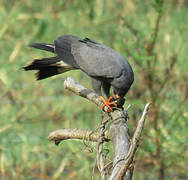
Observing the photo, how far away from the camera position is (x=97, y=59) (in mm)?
1638

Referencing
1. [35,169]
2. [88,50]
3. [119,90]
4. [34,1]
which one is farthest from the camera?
[34,1]

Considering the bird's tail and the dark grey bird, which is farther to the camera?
the bird's tail

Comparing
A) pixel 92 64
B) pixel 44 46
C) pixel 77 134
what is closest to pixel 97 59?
pixel 92 64

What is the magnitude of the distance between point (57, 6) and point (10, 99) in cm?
121

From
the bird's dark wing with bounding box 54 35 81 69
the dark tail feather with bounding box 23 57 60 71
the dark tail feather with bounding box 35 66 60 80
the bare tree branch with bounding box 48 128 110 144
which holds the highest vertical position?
the bird's dark wing with bounding box 54 35 81 69

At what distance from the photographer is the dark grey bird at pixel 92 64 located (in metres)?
1.53

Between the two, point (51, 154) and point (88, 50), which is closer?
point (88, 50)

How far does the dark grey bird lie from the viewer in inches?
60.2

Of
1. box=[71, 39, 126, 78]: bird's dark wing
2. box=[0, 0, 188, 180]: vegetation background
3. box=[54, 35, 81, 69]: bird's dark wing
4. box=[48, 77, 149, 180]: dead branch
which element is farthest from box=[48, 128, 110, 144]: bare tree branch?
box=[0, 0, 188, 180]: vegetation background

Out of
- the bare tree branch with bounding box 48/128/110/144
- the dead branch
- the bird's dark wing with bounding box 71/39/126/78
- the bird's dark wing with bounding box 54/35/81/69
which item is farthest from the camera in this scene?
the bird's dark wing with bounding box 54/35/81/69

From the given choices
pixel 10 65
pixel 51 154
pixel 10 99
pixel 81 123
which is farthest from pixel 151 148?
pixel 10 99

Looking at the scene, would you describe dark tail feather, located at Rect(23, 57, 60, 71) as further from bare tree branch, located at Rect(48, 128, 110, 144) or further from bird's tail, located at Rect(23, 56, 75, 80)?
bare tree branch, located at Rect(48, 128, 110, 144)

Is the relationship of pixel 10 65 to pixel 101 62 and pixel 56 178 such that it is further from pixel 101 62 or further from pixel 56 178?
pixel 101 62

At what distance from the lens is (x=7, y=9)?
4.48 meters
